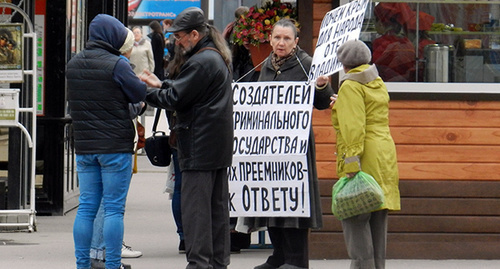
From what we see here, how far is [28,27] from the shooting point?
1050 cm

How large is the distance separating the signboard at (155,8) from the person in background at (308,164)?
16190mm

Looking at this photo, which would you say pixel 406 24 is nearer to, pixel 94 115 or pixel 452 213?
pixel 452 213

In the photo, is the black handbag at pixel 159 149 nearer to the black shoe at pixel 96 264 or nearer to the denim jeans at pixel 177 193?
the denim jeans at pixel 177 193

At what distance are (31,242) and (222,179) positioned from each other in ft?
9.95

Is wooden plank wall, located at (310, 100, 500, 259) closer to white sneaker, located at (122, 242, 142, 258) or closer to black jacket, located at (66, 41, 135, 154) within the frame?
white sneaker, located at (122, 242, 142, 258)

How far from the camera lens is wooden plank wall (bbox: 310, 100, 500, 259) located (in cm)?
832

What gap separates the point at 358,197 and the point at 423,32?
214cm

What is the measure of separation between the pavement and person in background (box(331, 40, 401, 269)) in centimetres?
123

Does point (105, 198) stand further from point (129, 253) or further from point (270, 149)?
point (129, 253)

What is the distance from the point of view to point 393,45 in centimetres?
834

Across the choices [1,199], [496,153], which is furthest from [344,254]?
[1,199]

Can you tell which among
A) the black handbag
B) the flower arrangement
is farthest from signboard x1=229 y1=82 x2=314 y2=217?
the flower arrangement

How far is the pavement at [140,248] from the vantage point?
27.1 feet

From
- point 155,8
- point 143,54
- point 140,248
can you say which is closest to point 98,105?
point 140,248
